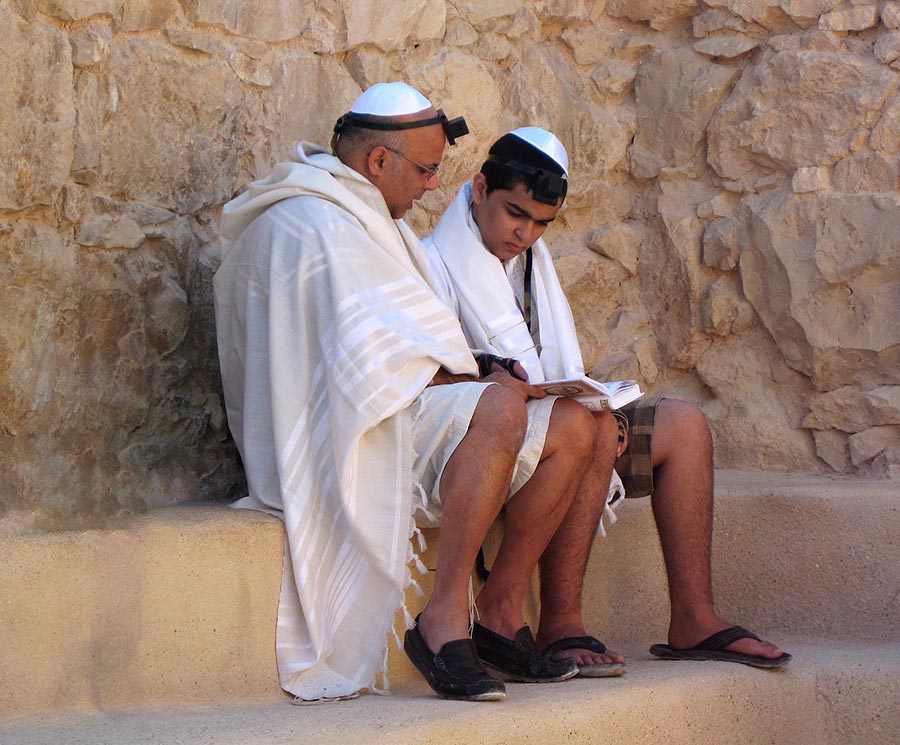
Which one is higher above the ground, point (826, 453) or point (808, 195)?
point (808, 195)

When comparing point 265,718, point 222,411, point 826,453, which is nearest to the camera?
point 265,718

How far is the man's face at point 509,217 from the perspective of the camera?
3.58m

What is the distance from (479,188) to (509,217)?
157 millimetres

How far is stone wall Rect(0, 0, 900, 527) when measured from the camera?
3.05 metres

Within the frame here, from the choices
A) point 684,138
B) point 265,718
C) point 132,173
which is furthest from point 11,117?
point 684,138

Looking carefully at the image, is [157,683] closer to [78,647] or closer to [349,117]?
[78,647]

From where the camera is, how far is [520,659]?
3.00m

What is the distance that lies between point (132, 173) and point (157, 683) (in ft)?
4.57

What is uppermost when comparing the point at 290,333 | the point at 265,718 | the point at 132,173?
the point at 132,173

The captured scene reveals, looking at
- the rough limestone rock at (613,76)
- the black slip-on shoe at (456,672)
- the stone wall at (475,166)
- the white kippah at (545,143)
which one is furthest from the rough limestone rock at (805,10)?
the black slip-on shoe at (456,672)

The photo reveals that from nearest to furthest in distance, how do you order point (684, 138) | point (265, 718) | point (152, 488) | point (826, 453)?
point (265, 718) < point (152, 488) < point (826, 453) < point (684, 138)

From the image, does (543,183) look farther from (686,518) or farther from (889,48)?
(889,48)

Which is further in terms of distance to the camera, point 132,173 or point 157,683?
point 132,173

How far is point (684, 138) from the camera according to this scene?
4.73 m
